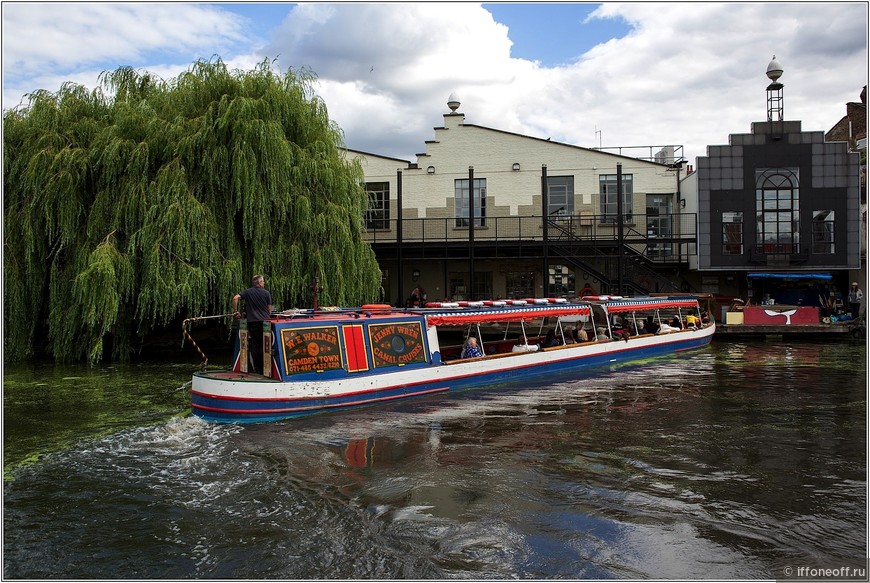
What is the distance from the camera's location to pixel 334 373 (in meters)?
12.8

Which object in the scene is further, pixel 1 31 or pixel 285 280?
pixel 285 280

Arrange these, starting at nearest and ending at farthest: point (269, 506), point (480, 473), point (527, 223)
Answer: point (269, 506) < point (480, 473) < point (527, 223)

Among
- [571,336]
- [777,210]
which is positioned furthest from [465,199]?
[571,336]

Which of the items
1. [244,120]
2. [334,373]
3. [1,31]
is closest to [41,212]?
[244,120]

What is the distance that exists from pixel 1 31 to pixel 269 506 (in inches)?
380

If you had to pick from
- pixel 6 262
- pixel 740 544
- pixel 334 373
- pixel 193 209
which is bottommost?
pixel 740 544

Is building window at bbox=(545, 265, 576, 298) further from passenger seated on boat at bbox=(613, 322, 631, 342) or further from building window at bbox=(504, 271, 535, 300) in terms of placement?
passenger seated on boat at bbox=(613, 322, 631, 342)

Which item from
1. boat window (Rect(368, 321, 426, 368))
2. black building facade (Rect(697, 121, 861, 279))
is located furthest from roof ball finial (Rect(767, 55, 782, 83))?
boat window (Rect(368, 321, 426, 368))

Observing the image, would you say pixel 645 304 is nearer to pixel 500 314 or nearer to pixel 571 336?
pixel 571 336

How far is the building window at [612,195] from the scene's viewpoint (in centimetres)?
3009

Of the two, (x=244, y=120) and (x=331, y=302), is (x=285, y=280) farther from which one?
(x=244, y=120)

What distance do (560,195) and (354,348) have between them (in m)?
19.4

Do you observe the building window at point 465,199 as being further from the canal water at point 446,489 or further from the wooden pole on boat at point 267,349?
the wooden pole on boat at point 267,349

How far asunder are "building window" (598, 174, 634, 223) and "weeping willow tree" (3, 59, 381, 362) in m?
14.6
